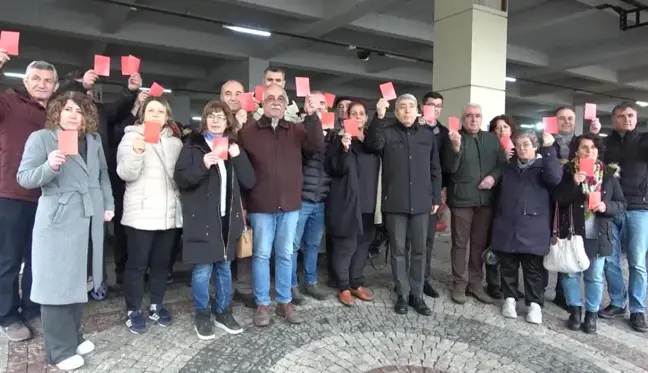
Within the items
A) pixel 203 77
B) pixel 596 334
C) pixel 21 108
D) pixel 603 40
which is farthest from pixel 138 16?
pixel 603 40

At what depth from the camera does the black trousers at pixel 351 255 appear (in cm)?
406

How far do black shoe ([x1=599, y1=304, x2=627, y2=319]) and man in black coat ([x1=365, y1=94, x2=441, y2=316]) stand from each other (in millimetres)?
1537

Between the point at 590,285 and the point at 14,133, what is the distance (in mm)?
4415

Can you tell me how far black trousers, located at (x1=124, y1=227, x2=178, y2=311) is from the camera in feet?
10.4

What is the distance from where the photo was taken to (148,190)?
312cm

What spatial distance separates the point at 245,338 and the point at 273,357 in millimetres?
348

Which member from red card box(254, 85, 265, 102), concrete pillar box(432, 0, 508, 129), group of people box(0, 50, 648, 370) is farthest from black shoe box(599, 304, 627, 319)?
red card box(254, 85, 265, 102)

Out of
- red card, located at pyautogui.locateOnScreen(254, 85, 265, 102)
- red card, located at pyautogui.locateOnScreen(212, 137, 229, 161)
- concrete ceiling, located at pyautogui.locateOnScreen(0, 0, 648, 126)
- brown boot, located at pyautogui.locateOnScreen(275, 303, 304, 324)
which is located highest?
concrete ceiling, located at pyautogui.locateOnScreen(0, 0, 648, 126)

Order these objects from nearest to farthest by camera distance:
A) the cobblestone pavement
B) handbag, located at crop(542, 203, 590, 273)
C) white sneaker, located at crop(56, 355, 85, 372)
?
1. white sneaker, located at crop(56, 355, 85, 372)
2. the cobblestone pavement
3. handbag, located at crop(542, 203, 590, 273)

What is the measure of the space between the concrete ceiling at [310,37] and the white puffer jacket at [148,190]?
6.10 m

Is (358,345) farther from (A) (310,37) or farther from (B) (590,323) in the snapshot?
(A) (310,37)

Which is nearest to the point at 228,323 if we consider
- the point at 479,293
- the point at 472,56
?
the point at 479,293

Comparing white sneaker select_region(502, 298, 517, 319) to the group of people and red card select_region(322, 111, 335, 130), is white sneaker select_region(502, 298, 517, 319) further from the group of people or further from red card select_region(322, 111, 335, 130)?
red card select_region(322, 111, 335, 130)

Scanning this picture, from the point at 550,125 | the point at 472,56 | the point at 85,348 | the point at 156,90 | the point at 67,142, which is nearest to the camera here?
the point at 67,142
